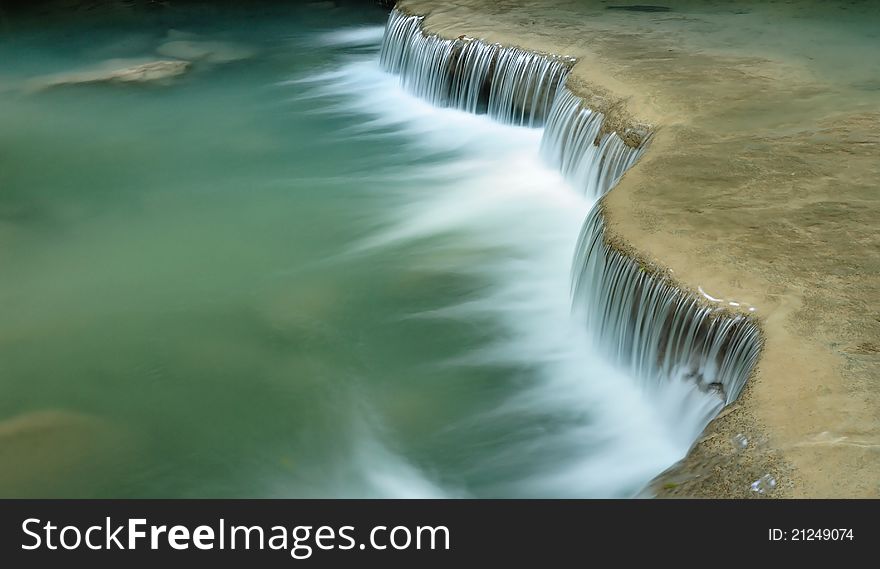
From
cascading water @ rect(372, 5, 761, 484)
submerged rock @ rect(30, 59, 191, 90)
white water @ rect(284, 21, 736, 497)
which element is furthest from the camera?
submerged rock @ rect(30, 59, 191, 90)

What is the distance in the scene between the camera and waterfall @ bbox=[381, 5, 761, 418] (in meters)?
4.57

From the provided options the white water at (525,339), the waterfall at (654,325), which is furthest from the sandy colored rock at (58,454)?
the waterfall at (654,325)

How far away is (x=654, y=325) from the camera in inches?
196

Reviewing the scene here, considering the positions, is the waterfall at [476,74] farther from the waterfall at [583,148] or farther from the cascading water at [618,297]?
the waterfall at [583,148]

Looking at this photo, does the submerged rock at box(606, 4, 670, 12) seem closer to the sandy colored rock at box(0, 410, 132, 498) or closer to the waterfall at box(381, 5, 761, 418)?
the waterfall at box(381, 5, 761, 418)

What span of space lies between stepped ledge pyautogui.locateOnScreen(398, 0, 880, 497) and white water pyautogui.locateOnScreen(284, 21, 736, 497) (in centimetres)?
58

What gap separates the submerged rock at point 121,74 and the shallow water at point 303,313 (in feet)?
4.25

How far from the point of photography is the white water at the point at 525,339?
487 centimetres

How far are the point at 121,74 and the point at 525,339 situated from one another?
28.4 feet

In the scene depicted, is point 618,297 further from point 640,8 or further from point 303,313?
point 640,8

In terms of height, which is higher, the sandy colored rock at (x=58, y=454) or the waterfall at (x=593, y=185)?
the waterfall at (x=593, y=185)

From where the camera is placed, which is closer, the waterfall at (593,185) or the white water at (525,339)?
the waterfall at (593,185)

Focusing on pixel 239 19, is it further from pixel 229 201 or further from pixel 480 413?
pixel 480 413

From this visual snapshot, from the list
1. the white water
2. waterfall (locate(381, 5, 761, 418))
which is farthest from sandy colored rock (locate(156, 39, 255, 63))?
the white water
